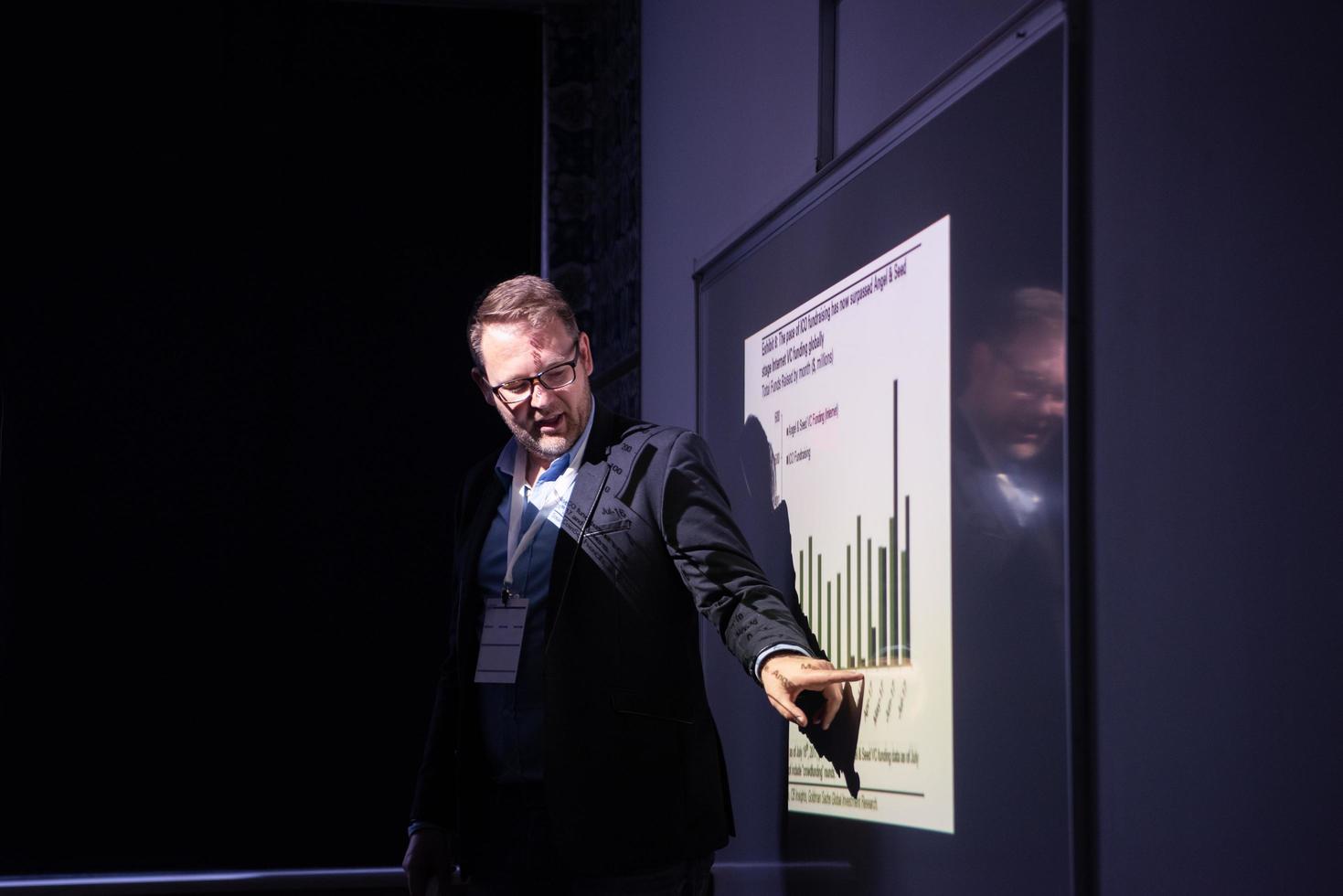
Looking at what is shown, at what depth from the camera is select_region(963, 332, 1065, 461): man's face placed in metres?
1.52

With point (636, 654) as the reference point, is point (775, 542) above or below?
above

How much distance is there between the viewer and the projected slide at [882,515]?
1772 mm

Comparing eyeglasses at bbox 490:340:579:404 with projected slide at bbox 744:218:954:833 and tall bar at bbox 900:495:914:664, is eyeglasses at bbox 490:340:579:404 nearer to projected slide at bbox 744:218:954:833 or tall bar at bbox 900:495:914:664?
projected slide at bbox 744:218:954:833

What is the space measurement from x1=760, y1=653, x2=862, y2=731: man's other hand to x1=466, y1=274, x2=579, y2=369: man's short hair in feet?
2.27

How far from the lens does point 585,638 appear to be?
1931mm

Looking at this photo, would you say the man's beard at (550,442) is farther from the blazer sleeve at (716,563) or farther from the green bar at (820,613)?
the green bar at (820,613)

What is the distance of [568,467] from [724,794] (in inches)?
20.7

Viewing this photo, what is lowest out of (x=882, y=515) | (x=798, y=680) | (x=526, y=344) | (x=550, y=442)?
(x=798, y=680)

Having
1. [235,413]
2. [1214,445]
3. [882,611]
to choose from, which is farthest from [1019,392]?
[235,413]

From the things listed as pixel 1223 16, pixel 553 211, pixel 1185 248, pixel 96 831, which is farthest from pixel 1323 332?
pixel 96 831

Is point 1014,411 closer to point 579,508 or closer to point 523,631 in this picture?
point 579,508

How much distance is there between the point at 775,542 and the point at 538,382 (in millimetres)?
528

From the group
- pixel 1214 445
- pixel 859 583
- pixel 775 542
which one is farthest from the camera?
pixel 775 542

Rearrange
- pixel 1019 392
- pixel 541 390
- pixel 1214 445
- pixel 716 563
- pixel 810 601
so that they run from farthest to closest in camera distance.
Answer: pixel 810 601, pixel 541 390, pixel 716 563, pixel 1019 392, pixel 1214 445
